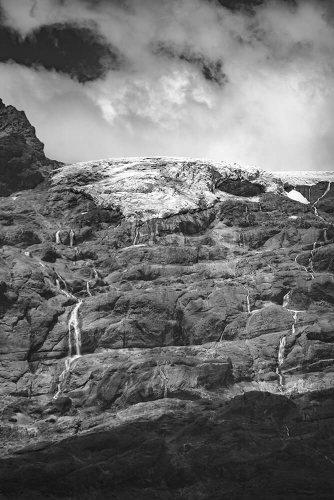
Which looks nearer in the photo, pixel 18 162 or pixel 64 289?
pixel 64 289

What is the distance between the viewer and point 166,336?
10138cm

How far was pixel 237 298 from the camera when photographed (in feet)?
345

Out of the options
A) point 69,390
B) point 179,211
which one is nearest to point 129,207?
point 179,211

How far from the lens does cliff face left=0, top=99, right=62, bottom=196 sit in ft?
492

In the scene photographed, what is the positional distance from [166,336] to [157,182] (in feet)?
164

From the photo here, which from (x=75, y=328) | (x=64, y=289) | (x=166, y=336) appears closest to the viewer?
(x=166, y=336)

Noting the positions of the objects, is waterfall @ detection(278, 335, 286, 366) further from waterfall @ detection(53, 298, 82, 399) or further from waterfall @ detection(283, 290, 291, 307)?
waterfall @ detection(53, 298, 82, 399)

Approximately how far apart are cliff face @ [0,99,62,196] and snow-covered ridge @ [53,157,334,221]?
4469 mm

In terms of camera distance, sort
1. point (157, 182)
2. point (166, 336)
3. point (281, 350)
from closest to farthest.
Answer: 1. point (281, 350)
2. point (166, 336)
3. point (157, 182)

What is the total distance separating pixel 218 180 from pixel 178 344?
55.9 meters

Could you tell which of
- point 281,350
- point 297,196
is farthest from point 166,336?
point 297,196

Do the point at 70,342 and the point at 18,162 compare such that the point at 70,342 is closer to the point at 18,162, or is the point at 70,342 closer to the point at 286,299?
the point at 286,299

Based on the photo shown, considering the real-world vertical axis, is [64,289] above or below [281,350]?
above

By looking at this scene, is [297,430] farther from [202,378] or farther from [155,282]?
[155,282]
